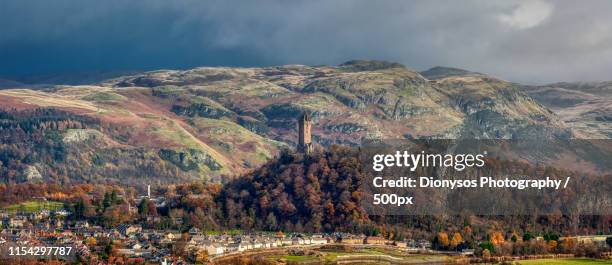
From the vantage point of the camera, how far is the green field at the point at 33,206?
14250 cm

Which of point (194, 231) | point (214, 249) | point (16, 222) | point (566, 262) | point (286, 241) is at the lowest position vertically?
point (566, 262)

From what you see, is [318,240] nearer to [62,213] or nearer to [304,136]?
[304,136]

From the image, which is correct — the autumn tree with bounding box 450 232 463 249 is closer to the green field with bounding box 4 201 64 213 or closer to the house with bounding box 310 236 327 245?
the house with bounding box 310 236 327 245

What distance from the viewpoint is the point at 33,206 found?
481 ft

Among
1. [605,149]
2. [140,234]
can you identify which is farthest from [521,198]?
[605,149]

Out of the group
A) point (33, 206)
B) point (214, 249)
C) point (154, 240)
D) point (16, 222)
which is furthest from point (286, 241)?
point (33, 206)

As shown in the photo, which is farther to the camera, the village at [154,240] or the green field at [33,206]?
the green field at [33,206]

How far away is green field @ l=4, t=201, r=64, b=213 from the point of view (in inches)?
5610

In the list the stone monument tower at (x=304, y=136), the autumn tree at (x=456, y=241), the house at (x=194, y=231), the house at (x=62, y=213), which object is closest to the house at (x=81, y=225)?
the house at (x=62, y=213)

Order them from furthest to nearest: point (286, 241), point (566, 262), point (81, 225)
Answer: point (81, 225) < point (286, 241) < point (566, 262)

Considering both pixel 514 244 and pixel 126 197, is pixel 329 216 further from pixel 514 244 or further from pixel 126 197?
pixel 126 197

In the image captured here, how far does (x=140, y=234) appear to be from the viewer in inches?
4719


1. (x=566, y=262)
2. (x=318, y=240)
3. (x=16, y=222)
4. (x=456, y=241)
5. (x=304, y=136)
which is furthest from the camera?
(x=304, y=136)

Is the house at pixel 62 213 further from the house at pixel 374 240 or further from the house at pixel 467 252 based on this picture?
the house at pixel 467 252
